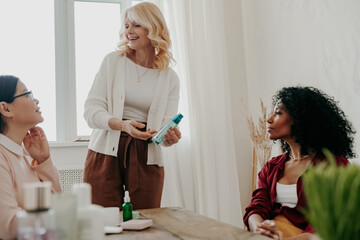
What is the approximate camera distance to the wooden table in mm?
1160

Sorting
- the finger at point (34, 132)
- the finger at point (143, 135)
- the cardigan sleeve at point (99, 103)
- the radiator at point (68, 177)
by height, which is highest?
the cardigan sleeve at point (99, 103)

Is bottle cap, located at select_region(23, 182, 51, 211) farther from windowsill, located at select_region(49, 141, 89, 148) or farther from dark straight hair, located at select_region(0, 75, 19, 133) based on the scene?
windowsill, located at select_region(49, 141, 89, 148)

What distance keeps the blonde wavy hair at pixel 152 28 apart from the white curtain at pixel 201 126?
3.03 feet

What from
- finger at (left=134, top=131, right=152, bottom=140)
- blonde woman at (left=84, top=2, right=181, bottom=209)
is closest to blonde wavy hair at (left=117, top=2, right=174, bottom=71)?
blonde woman at (left=84, top=2, right=181, bottom=209)

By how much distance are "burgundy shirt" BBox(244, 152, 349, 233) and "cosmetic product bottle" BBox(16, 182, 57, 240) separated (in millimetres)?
1120

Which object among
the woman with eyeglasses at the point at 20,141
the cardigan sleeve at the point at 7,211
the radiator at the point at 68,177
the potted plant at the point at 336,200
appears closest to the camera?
the potted plant at the point at 336,200

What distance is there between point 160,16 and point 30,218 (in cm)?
171

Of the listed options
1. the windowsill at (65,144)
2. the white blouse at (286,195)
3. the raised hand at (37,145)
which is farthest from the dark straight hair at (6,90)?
the windowsill at (65,144)

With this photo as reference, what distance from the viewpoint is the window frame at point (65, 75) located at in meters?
3.16

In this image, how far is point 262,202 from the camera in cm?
167

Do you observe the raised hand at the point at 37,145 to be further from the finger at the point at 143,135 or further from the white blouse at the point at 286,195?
the white blouse at the point at 286,195

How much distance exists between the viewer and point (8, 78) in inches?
60.0

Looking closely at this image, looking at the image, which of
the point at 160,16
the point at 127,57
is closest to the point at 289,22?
the point at 160,16

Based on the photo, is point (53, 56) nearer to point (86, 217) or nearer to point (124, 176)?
point (124, 176)
